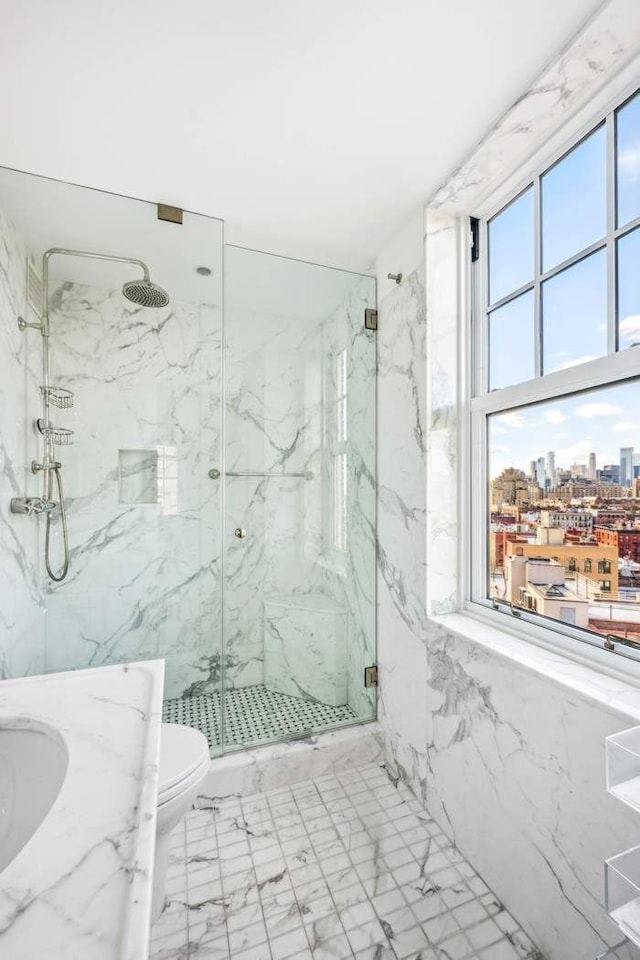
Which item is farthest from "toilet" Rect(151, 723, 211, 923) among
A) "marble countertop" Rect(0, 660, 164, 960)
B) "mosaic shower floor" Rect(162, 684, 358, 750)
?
"mosaic shower floor" Rect(162, 684, 358, 750)

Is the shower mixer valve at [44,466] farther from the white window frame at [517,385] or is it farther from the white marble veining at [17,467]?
the white window frame at [517,385]

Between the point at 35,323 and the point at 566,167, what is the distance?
2003 millimetres

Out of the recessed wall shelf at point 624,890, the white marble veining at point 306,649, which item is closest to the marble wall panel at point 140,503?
the white marble veining at point 306,649

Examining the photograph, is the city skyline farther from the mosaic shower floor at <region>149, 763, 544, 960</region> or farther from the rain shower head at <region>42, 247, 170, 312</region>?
the rain shower head at <region>42, 247, 170, 312</region>

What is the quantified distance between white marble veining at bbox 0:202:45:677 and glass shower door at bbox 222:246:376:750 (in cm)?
79

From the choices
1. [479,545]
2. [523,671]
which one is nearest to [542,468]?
[479,545]

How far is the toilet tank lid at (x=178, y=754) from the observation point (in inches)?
48.7

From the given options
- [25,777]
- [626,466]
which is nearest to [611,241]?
[626,466]

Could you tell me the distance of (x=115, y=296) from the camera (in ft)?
6.52

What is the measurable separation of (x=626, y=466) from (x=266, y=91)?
1.45 m

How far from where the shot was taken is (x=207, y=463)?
2125 mm

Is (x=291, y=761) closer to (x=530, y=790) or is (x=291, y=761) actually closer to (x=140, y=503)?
(x=530, y=790)

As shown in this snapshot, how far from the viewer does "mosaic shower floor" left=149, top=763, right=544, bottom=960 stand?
1.23 metres

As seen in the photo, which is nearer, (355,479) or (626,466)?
(626,466)
